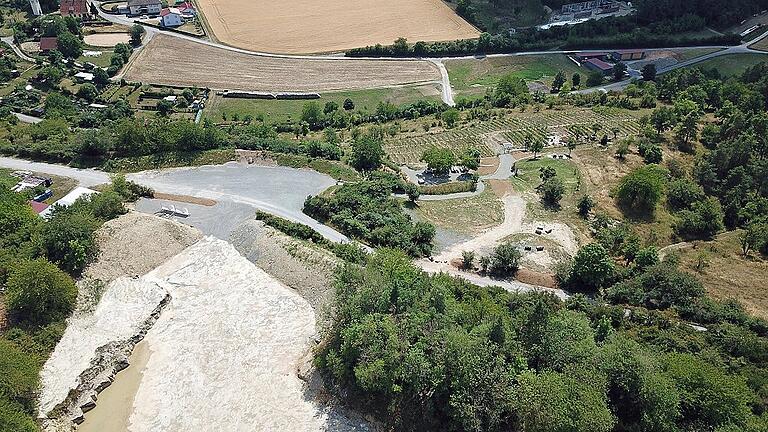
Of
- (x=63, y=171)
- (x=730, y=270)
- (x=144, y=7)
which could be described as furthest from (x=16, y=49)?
(x=730, y=270)

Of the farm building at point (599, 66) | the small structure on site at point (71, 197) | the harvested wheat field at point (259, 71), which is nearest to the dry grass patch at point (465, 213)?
the small structure on site at point (71, 197)

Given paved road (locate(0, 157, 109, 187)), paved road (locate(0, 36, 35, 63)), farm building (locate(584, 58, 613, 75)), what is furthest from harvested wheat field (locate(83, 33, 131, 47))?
farm building (locate(584, 58, 613, 75))

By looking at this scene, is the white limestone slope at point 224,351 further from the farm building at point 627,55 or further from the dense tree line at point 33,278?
the farm building at point 627,55

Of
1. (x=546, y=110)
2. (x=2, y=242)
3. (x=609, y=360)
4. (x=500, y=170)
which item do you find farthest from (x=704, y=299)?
(x=2, y=242)

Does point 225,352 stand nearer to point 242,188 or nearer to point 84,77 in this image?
point 242,188

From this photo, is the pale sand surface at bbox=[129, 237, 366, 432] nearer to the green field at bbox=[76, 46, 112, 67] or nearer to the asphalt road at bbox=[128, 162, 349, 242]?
the asphalt road at bbox=[128, 162, 349, 242]

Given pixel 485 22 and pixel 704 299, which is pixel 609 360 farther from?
pixel 485 22
